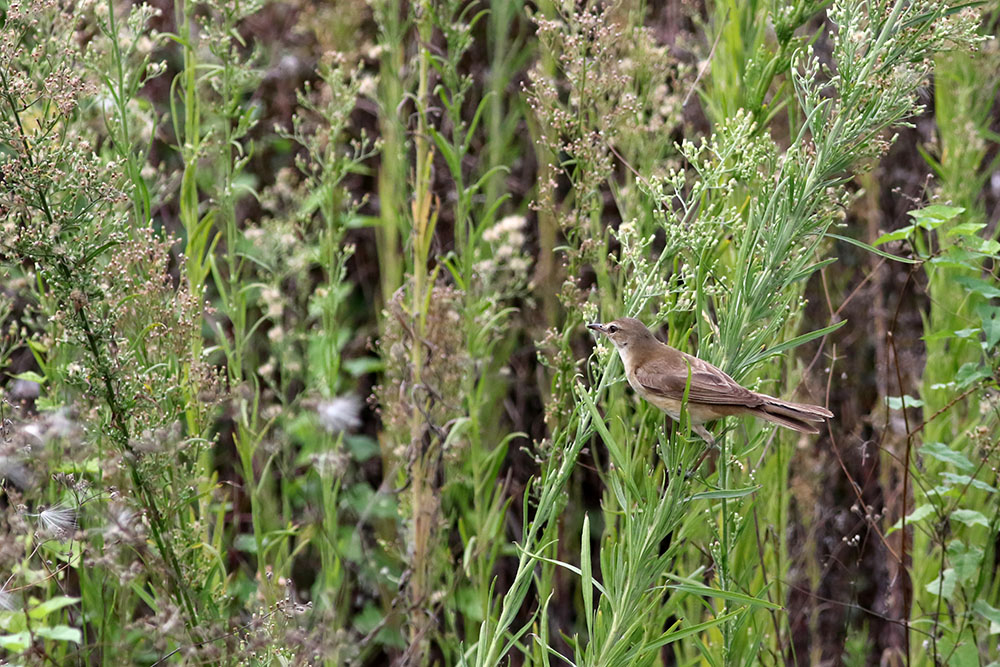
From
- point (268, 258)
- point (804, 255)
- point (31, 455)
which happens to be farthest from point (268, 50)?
point (804, 255)

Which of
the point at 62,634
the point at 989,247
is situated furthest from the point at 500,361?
the point at 62,634

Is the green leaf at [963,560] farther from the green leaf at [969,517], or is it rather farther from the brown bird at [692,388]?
the brown bird at [692,388]

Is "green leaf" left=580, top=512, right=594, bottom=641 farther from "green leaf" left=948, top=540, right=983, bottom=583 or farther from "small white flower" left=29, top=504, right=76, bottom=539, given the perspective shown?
"green leaf" left=948, top=540, right=983, bottom=583

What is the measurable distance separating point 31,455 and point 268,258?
48.9 inches

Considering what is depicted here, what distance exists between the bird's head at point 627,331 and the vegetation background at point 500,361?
0.07m

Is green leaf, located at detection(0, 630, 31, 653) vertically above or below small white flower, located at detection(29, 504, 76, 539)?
below

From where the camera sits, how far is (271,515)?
3285 mm

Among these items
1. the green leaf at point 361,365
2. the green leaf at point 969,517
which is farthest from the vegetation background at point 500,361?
the green leaf at point 361,365

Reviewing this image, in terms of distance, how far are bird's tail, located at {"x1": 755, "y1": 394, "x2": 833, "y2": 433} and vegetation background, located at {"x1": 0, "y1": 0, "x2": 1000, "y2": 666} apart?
0.22 feet

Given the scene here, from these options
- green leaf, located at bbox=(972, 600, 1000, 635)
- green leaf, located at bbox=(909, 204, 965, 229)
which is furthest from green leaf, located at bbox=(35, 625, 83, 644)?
green leaf, located at bbox=(972, 600, 1000, 635)

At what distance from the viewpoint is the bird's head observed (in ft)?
6.82

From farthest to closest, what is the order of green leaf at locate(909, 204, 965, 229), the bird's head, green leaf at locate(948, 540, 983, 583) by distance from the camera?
green leaf at locate(948, 540, 983, 583) → green leaf at locate(909, 204, 965, 229) → the bird's head

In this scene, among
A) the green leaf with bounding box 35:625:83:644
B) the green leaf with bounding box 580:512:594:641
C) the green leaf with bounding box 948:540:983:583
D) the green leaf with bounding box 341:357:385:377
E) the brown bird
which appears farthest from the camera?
the green leaf with bounding box 341:357:385:377

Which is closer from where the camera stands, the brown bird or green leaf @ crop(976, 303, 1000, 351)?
the brown bird
